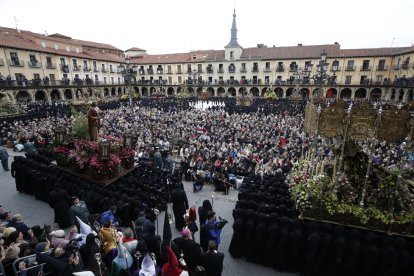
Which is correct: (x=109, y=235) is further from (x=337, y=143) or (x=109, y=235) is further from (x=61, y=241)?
(x=337, y=143)

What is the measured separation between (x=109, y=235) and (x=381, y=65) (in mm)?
49086

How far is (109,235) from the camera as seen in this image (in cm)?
546

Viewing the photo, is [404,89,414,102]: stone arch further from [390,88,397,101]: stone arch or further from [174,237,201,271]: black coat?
[174,237,201,271]: black coat

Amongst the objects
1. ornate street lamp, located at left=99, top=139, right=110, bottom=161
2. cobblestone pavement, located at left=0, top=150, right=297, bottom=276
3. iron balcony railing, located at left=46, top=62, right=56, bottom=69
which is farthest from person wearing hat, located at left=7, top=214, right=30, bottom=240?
iron balcony railing, located at left=46, top=62, right=56, bottom=69

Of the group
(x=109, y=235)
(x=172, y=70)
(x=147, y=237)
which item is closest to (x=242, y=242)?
(x=147, y=237)

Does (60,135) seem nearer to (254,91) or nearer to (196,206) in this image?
(196,206)

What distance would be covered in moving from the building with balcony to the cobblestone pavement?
24813 mm

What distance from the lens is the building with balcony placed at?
32.9m

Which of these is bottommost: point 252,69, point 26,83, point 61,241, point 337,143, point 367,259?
point 367,259

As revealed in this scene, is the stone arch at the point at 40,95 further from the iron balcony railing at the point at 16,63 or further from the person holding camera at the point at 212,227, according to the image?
the person holding camera at the point at 212,227

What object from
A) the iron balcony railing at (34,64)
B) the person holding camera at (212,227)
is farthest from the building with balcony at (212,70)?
the person holding camera at (212,227)

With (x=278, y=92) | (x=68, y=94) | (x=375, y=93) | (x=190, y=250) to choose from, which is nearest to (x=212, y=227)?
(x=190, y=250)

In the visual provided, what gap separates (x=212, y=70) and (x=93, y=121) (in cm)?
4379

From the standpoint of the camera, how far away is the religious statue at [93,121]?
9.91 meters
